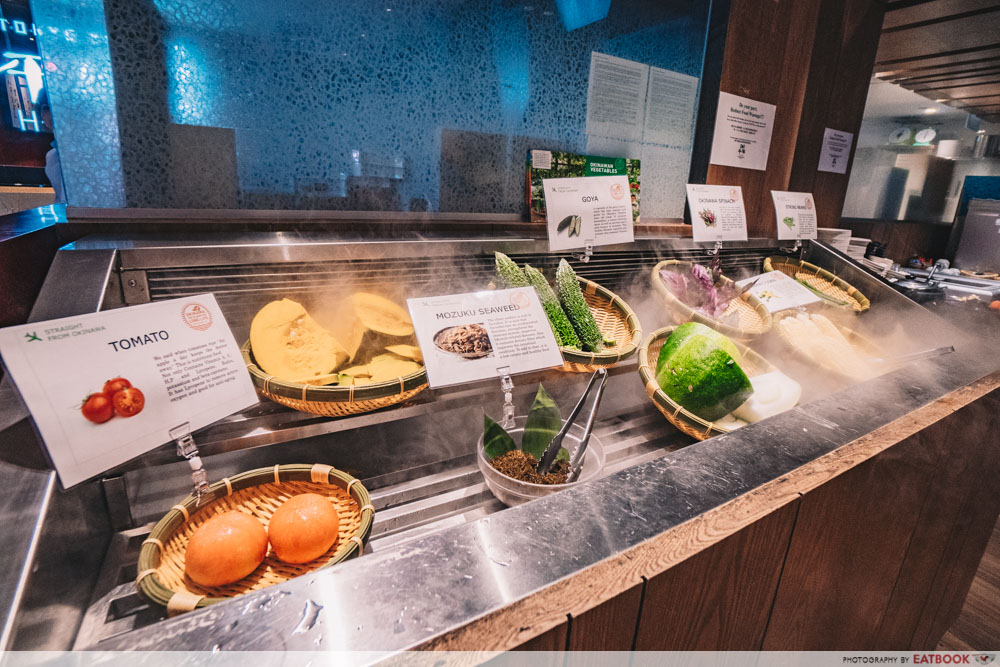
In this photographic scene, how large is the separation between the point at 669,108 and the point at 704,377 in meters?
1.50

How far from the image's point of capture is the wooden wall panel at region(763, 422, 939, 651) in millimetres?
921

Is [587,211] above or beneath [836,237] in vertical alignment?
above

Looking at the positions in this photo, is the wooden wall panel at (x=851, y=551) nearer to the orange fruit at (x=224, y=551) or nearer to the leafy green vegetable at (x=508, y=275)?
the leafy green vegetable at (x=508, y=275)

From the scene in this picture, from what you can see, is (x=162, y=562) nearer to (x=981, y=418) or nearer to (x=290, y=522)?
(x=290, y=522)

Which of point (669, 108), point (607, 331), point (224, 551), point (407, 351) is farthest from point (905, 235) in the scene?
point (224, 551)

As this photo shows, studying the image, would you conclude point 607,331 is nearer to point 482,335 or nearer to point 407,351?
point 482,335

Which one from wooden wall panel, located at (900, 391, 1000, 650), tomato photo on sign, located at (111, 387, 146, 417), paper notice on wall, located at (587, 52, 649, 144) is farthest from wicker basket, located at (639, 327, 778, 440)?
tomato photo on sign, located at (111, 387, 146, 417)

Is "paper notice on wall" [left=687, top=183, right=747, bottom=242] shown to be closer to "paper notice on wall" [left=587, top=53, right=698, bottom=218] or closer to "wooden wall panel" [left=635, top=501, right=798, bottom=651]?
"paper notice on wall" [left=587, top=53, right=698, bottom=218]

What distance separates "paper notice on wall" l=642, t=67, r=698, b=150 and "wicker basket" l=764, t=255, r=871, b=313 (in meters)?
0.74

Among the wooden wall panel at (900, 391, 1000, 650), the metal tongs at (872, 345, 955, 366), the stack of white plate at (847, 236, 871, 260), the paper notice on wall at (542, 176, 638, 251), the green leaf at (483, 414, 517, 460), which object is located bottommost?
the wooden wall panel at (900, 391, 1000, 650)

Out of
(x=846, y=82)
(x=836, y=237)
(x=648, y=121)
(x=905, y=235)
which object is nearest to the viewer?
(x=648, y=121)

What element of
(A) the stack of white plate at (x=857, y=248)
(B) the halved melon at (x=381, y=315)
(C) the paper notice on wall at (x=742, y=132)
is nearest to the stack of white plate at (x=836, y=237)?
(A) the stack of white plate at (x=857, y=248)

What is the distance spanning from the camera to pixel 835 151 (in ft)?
9.78

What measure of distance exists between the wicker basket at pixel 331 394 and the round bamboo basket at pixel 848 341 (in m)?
1.38
